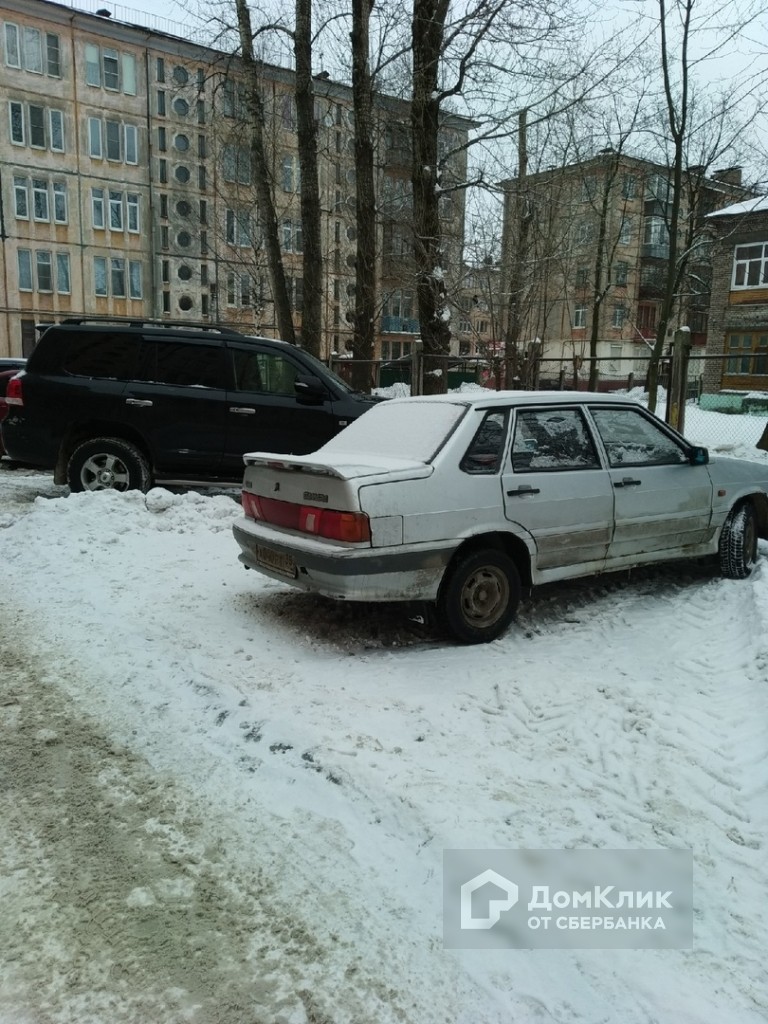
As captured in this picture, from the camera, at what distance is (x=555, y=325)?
53094 mm

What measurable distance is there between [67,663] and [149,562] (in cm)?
214

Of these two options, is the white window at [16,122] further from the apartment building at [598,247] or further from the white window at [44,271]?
the apartment building at [598,247]

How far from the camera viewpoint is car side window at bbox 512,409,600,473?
5438mm

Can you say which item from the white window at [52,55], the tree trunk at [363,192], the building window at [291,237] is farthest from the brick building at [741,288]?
the white window at [52,55]

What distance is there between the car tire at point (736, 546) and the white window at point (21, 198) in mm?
40061

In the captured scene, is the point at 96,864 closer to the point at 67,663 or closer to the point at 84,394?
Answer: the point at 67,663

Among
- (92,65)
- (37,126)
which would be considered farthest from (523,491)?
(92,65)

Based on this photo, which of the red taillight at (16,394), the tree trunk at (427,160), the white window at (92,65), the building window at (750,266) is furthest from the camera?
the white window at (92,65)

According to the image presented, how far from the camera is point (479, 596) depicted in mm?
5141

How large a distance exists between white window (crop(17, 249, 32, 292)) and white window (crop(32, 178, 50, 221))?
184 cm

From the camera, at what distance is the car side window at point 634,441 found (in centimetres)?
596

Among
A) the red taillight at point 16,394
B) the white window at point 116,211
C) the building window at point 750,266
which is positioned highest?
the white window at point 116,211

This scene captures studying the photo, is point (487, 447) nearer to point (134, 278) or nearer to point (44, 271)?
point (44, 271)

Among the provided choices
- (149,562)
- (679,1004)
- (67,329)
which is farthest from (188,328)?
(679,1004)
